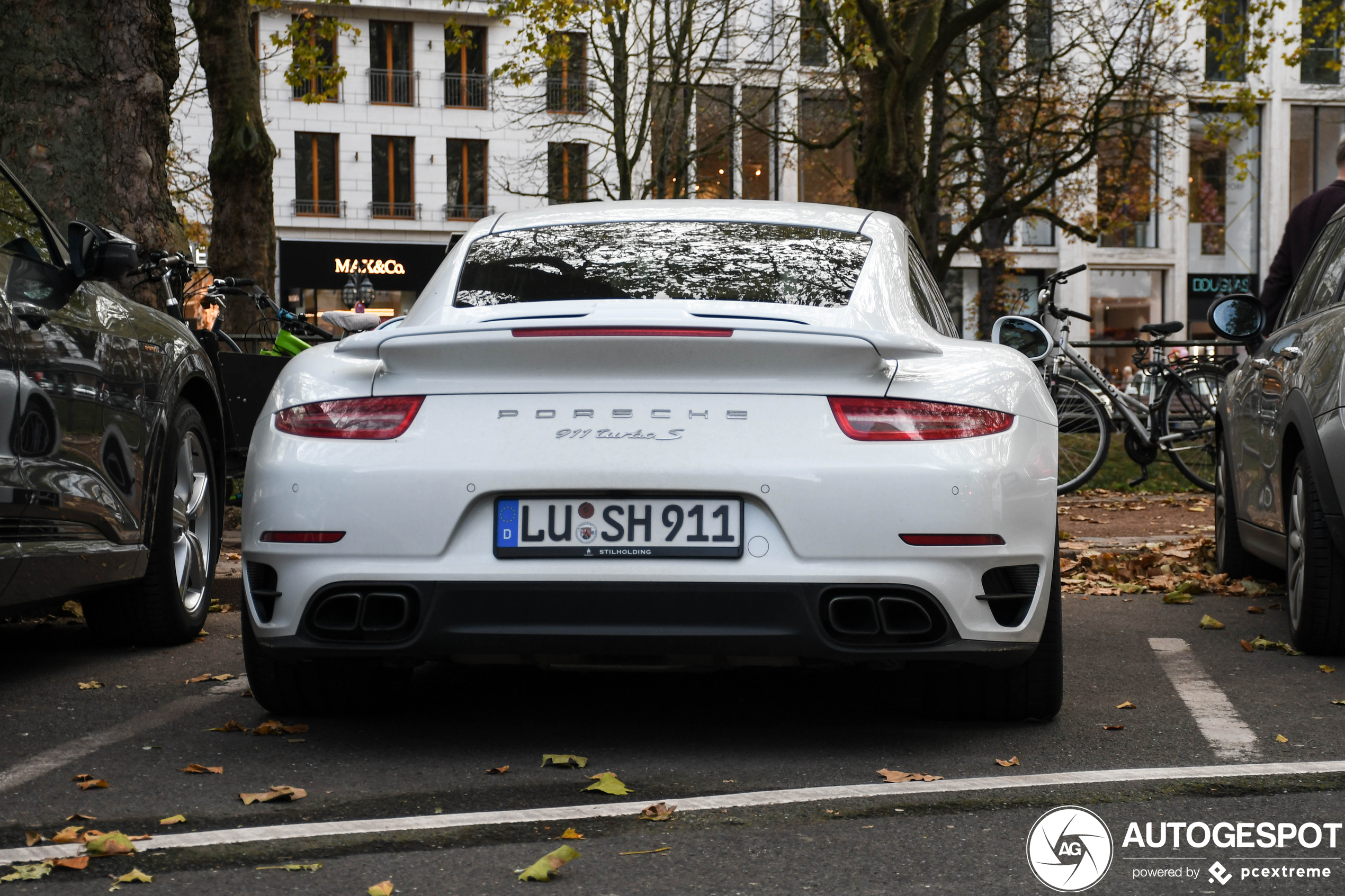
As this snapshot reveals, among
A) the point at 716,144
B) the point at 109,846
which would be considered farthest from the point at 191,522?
the point at 716,144

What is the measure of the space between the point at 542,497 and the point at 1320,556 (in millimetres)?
2842

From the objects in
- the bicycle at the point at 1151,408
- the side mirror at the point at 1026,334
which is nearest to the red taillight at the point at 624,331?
the side mirror at the point at 1026,334

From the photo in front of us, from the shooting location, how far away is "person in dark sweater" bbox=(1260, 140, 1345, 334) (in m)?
8.44

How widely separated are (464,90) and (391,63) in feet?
7.21

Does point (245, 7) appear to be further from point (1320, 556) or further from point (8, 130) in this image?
point (1320, 556)

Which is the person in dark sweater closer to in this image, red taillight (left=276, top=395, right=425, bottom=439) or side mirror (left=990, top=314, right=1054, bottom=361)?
side mirror (left=990, top=314, right=1054, bottom=361)

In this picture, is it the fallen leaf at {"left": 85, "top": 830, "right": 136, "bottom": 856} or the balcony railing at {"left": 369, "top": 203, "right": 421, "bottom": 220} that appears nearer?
the fallen leaf at {"left": 85, "top": 830, "right": 136, "bottom": 856}

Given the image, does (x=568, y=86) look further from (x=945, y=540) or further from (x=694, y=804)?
(x=694, y=804)

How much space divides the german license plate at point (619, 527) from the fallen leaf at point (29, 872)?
120 centimetres

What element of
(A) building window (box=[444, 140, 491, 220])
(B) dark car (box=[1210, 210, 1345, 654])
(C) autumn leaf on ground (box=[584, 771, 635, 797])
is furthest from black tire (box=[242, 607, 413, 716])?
(A) building window (box=[444, 140, 491, 220])

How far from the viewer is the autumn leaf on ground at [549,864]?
2.88 meters

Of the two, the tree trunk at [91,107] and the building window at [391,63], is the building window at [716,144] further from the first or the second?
the tree trunk at [91,107]

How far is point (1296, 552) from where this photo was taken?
5.61 metres

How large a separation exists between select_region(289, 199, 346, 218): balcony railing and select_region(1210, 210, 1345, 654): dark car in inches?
1563
